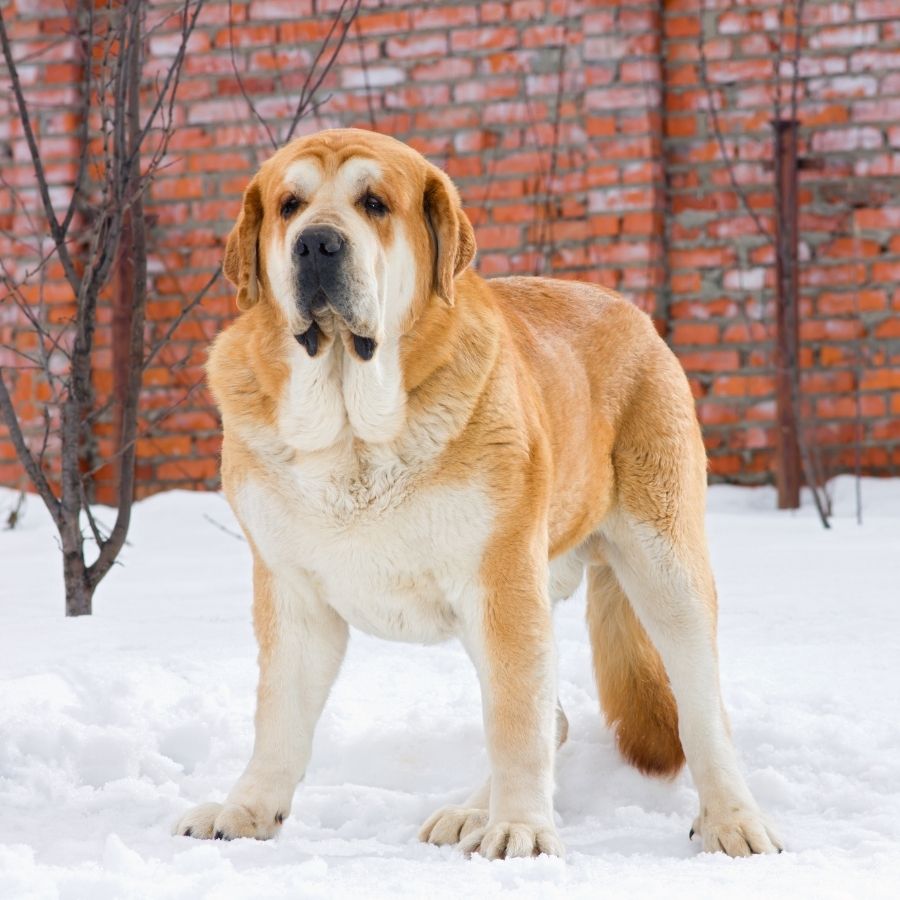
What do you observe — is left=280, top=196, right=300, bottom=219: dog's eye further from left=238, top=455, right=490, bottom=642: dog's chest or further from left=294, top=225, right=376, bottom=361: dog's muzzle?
left=238, top=455, right=490, bottom=642: dog's chest

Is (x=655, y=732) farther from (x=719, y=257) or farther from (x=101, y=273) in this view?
(x=719, y=257)

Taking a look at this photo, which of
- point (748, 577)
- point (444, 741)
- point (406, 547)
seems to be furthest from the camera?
point (748, 577)

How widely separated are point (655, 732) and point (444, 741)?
18.9 inches

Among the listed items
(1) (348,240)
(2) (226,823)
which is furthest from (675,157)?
(2) (226,823)

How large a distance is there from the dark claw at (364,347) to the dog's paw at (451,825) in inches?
32.2

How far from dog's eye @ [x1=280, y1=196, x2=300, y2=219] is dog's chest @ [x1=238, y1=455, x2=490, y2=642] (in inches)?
16.5

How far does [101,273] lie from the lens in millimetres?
3848

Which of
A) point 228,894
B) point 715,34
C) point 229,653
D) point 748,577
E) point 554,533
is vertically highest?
point 715,34

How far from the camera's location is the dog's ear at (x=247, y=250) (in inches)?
96.3

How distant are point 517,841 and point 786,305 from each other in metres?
4.28

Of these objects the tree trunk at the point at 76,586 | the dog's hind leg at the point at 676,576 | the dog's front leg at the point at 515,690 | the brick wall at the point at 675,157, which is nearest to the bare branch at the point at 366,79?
the brick wall at the point at 675,157

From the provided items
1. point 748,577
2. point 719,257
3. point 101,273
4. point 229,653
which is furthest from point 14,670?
point 719,257

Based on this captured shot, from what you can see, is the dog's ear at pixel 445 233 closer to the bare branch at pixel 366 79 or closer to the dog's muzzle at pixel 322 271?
the dog's muzzle at pixel 322 271

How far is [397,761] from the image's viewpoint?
2992 mm
